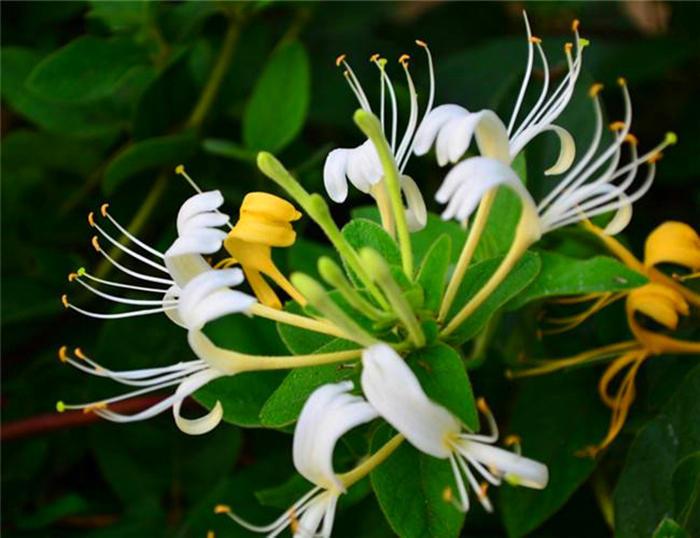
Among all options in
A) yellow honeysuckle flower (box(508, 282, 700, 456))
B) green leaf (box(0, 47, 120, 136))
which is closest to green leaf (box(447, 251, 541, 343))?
yellow honeysuckle flower (box(508, 282, 700, 456))

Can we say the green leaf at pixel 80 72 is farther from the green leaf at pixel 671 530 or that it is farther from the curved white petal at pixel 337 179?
the green leaf at pixel 671 530

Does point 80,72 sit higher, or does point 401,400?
point 80,72

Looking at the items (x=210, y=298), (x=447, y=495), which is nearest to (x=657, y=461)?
(x=447, y=495)

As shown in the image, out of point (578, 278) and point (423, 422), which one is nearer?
point (423, 422)

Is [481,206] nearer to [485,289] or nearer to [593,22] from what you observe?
[485,289]

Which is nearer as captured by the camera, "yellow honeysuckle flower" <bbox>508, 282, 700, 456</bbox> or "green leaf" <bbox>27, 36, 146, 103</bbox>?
"yellow honeysuckle flower" <bbox>508, 282, 700, 456</bbox>

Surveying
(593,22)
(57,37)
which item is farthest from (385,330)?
(593,22)

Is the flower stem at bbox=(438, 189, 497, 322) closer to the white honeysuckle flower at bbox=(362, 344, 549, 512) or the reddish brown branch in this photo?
the white honeysuckle flower at bbox=(362, 344, 549, 512)

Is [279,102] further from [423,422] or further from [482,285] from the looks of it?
[423,422]
